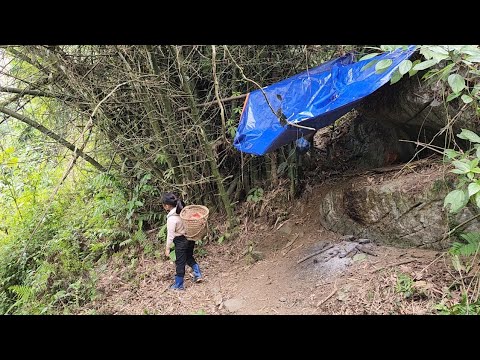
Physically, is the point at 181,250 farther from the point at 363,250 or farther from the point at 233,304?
the point at 363,250

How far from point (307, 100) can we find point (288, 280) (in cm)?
231

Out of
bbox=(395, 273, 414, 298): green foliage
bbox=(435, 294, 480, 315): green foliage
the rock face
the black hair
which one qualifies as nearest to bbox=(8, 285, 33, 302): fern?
the black hair

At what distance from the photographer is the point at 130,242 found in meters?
6.62

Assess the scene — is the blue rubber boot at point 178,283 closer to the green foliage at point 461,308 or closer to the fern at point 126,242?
the fern at point 126,242

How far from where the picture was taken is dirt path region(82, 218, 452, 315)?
3.70 metres

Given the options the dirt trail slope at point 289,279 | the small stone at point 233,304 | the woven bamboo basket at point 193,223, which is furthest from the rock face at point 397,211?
the woven bamboo basket at point 193,223

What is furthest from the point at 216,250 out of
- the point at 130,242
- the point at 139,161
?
the point at 139,161

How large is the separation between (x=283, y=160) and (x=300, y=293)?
9.04ft

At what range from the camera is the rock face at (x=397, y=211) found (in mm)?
4078

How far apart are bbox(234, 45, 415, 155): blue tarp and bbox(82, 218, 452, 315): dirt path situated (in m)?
1.63

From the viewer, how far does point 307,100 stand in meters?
4.60

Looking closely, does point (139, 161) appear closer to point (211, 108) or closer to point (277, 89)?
point (211, 108)

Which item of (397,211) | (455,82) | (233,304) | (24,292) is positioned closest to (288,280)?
(233,304)

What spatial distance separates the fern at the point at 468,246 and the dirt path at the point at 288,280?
0.17 meters
